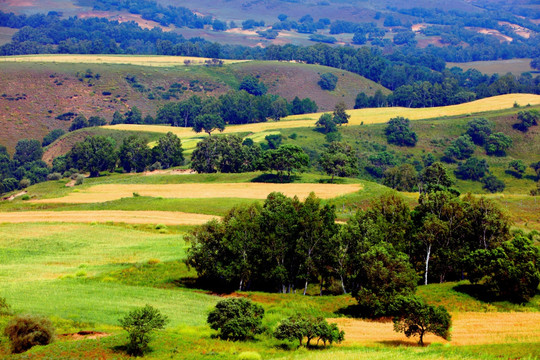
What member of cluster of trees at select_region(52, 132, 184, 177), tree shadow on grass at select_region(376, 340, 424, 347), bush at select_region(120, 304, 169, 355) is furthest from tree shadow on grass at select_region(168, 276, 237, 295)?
cluster of trees at select_region(52, 132, 184, 177)

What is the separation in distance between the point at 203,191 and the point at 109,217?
3154 centimetres

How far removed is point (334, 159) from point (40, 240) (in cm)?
7920

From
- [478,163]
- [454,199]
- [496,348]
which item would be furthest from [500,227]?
[478,163]

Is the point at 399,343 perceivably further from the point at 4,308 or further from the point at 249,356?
the point at 4,308

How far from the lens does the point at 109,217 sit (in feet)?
360

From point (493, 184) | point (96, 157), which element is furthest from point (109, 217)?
point (493, 184)

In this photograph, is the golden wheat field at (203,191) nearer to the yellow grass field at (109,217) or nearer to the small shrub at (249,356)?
the yellow grass field at (109,217)

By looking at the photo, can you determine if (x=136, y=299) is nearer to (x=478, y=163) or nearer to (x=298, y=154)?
(x=298, y=154)

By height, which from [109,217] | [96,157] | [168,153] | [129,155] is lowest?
[109,217]

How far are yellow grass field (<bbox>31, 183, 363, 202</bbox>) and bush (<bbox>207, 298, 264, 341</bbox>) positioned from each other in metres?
70.4

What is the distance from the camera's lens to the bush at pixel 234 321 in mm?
54812

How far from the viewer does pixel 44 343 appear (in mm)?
50156

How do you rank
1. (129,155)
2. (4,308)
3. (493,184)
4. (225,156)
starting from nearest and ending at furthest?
(4,308)
(225,156)
(129,155)
(493,184)

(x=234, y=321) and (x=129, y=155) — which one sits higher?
(x=129, y=155)
